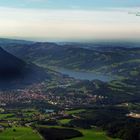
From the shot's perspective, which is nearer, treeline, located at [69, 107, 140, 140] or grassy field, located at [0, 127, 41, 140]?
grassy field, located at [0, 127, 41, 140]

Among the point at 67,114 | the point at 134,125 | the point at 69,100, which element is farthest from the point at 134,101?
the point at 134,125

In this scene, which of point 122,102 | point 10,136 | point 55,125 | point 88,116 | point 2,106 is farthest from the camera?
point 122,102

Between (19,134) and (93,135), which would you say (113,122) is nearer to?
(93,135)

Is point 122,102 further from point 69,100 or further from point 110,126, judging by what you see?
point 110,126

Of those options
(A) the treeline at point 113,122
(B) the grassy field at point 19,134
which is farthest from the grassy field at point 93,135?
(B) the grassy field at point 19,134

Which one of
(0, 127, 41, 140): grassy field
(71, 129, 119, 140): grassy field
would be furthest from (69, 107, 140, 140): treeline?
(0, 127, 41, 140): grassy field

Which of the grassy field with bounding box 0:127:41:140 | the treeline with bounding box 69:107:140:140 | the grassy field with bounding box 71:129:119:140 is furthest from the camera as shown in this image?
the treeline with bounding box 69:107:140:140

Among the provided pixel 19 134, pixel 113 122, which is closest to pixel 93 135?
pixel 19 134

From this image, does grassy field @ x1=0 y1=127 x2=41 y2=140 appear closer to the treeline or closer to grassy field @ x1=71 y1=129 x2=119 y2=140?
grassy field @ x1=71 y1=129 x2=119 y2=140
